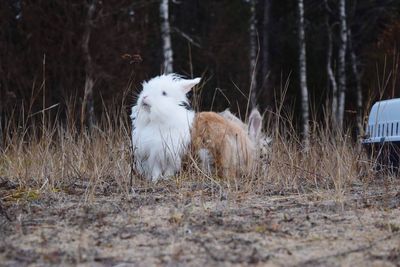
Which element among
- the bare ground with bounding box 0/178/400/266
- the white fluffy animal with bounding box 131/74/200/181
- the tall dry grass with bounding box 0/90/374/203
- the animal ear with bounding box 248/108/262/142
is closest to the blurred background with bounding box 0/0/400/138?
the white fluffy animal with bounding box 131/74/200/181

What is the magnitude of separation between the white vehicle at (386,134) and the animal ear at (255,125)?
1.04 meters

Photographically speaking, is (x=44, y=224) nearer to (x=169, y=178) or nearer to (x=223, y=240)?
(x=223, y=240)

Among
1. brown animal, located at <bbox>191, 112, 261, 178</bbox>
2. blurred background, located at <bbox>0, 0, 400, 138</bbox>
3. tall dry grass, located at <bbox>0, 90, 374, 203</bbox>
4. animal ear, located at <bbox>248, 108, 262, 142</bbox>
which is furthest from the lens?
blurred background, located at <bbox>0, 0, 400, 138</bbox>

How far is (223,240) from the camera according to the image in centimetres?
293

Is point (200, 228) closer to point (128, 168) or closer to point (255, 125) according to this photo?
point (128, 168)

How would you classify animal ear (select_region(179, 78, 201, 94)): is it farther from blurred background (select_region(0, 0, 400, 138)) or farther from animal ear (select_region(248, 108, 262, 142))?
animal ear (select_region(248, 108, 262, 142))

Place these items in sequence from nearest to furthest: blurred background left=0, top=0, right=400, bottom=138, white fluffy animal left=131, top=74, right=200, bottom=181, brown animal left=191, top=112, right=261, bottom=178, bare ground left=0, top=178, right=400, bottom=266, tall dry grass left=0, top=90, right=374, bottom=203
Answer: bare ground left=0, top=178, right=400, bottom=266 < tall dry grass left=0, top=90, right=374, bottom=203 < white fluffy animal left=131, top=74, right=200, bottom=181 < brown animal left=191, top=112, right=261, bottom=178 < blurred background left=0, top=0, right=400, bottom=138

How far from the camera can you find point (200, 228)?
123 inches

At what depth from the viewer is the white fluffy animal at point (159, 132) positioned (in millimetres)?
5105

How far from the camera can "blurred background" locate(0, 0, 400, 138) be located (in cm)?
1292

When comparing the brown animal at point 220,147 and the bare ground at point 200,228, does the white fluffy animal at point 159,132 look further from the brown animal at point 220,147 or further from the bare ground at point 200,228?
the bare ground at point 200,228

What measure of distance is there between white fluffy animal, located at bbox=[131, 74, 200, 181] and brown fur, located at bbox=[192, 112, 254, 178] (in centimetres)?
13

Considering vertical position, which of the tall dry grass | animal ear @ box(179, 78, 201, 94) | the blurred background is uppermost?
the blurred background

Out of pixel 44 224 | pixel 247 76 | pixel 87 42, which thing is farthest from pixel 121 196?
pixel 247 76
